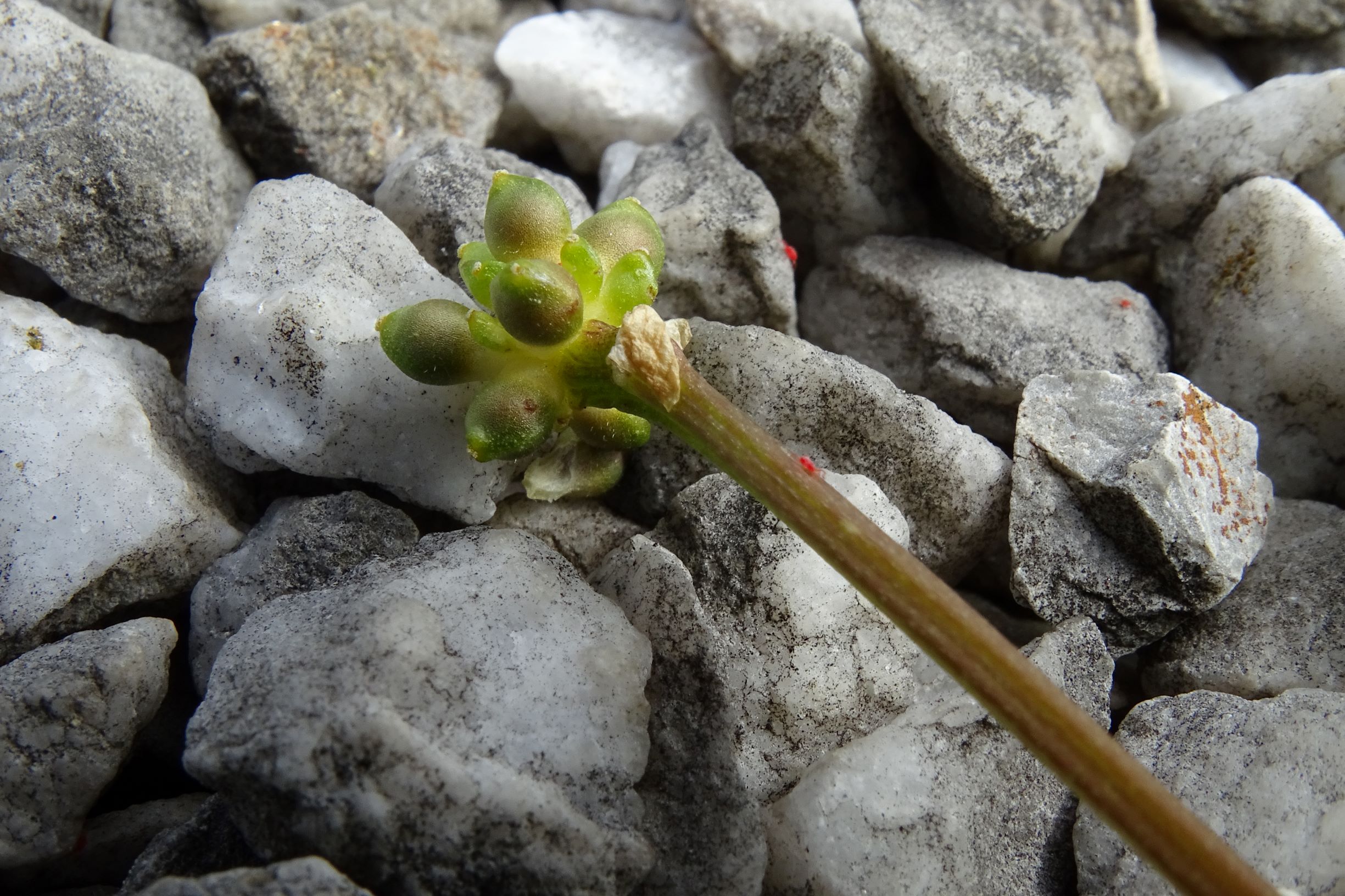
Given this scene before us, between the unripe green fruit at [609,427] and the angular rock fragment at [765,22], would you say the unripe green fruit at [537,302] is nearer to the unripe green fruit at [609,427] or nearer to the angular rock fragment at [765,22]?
the unripe green fruit at [609,427]

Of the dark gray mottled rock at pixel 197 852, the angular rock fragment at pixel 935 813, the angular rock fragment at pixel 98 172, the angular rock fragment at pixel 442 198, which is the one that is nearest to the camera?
the dark gray mottled rock at pixel 197 852

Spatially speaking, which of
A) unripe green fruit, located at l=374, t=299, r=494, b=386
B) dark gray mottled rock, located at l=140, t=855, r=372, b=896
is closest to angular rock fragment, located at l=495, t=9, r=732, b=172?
unripe green fruit, located at l=374, t=299, r=494, b=386

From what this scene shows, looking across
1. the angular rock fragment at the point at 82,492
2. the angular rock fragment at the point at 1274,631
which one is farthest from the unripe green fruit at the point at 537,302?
the angular rock fragment at the point at 1274,631

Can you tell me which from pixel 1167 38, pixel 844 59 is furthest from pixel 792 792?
pixel 1167 38

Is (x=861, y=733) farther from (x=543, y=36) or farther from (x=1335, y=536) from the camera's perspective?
(x=543, y=36)

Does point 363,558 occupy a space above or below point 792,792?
above
